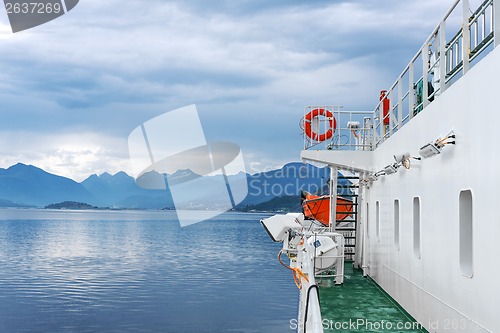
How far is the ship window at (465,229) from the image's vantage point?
5547mm

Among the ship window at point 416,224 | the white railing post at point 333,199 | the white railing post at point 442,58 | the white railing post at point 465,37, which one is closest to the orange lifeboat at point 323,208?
the white railing post at point 333,199

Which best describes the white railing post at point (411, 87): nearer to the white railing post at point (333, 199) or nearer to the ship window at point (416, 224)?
the ship window at point (416, 224)

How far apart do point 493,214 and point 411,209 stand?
11.8 ft

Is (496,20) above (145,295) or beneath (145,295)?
above

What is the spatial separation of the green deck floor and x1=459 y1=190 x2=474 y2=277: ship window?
1.96m

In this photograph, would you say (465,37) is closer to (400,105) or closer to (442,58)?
(442,58)

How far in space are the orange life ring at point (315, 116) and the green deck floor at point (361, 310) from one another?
3752 millimetres

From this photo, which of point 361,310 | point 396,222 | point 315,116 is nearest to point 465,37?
point 396,222

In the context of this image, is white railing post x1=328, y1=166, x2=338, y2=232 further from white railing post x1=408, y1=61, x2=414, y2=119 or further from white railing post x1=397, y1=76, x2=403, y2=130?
white railing post x1=408, y1=61, x2=414, y2=119

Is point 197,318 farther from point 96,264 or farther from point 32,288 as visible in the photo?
point 96,264

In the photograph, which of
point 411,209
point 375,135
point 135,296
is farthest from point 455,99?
point 135,296

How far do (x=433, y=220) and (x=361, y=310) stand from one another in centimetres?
297

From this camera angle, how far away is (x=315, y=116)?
1412cm

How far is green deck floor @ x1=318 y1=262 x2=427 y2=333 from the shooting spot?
7699mm
